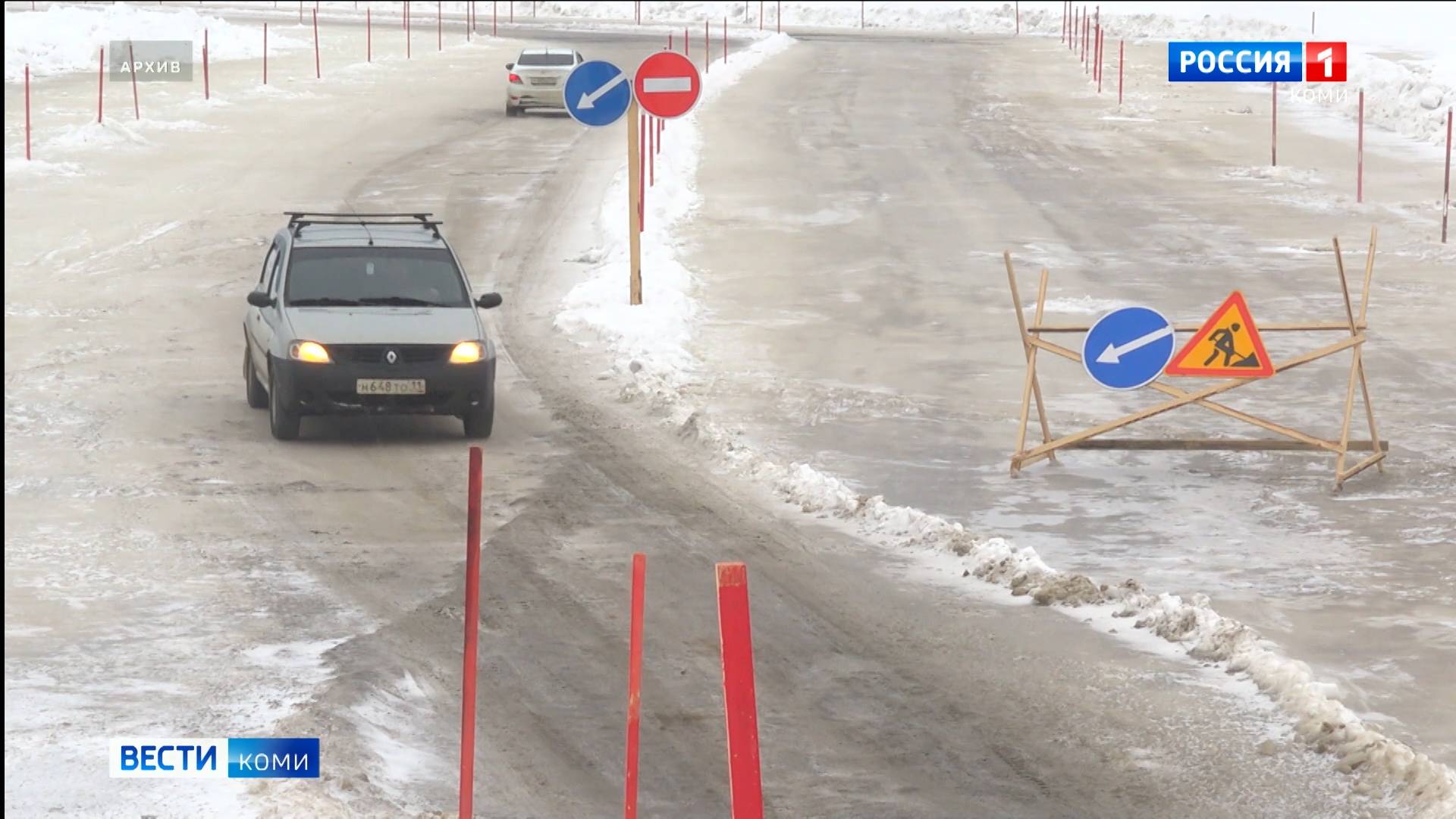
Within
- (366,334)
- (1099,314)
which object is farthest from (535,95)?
(366,334)

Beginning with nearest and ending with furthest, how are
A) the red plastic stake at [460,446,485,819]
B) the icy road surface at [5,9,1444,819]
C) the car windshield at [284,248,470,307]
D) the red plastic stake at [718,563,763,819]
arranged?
the red plastic stake at [718,563,763,819] → the red plastic stake at [460,446,485,819] → the icy road surface at [5,9,1444,819] → the car windshield at [284,248,470,307]

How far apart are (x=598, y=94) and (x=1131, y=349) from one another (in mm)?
7418

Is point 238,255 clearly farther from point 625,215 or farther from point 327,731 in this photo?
point 327,731

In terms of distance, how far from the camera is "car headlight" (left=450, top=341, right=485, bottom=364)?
14.6m

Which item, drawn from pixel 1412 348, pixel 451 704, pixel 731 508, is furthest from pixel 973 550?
pixel 1412 348

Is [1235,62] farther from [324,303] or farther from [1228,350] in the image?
[324,303]

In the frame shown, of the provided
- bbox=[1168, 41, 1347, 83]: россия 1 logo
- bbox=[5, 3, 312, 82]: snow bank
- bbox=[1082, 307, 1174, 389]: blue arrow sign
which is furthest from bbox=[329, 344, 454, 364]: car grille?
bbox=[5, 3, 312, 82]: snow bank

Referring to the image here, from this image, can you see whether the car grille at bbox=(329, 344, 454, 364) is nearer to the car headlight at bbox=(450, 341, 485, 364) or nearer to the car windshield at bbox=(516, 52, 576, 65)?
the car headlight at bbox=(450, 341, 485, 364)

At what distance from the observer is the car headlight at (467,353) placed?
1457 cm

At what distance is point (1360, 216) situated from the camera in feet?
87.5

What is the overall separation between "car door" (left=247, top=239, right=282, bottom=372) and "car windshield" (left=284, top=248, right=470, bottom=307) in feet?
0.69

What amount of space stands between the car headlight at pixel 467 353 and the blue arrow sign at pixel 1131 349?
173 inches

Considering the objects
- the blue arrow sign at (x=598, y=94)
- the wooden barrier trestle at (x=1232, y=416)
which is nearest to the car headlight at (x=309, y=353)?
the wooden barrier trestle at (x=1232, y=416)

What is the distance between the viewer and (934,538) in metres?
12.3
